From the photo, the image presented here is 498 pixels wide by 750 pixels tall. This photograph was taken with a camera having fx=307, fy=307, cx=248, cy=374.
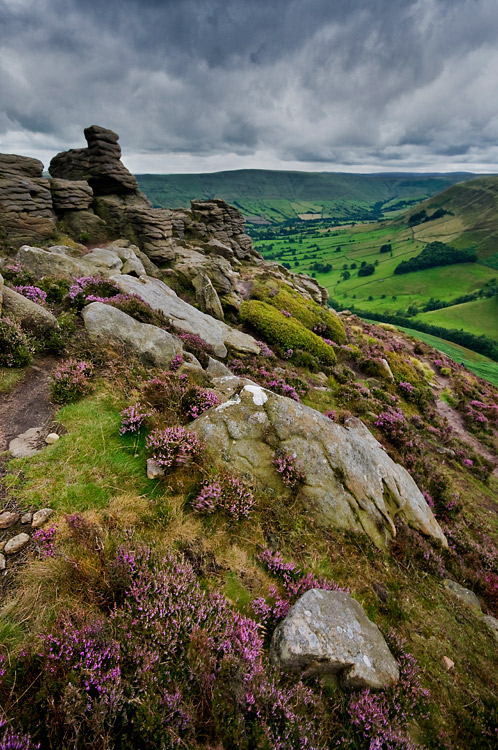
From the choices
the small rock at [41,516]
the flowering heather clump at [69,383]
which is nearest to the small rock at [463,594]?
the small rock at [41,516]

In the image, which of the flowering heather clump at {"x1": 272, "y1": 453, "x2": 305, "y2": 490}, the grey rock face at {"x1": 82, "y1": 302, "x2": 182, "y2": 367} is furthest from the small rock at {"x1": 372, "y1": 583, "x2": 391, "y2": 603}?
the grey rock face at {"x1": 82, "y1": 302, "x2": 182, "y2": 367}

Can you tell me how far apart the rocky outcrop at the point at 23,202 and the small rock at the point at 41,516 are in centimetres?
2267

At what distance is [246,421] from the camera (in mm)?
7508

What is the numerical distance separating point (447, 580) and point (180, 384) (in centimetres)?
809

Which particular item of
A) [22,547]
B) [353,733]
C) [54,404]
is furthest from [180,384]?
[353,733]

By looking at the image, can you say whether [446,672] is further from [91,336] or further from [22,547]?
[91,336]

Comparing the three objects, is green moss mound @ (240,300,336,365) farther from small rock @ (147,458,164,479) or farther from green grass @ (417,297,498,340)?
green grass @ (417,297,498,340)

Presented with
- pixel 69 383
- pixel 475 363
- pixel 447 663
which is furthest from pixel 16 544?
pixel 475 363

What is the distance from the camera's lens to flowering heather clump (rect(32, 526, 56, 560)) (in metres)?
4.50

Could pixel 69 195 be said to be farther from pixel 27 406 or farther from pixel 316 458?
pixel 316 458

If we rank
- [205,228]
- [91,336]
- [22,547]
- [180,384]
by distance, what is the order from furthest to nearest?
[205,228], [91,336], [180,384], [22,547]

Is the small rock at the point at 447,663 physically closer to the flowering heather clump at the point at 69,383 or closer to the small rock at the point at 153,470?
the small rock at the point at 153,470

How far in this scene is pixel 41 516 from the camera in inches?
193

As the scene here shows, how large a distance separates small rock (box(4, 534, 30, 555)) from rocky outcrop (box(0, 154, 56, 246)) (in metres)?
23.0
